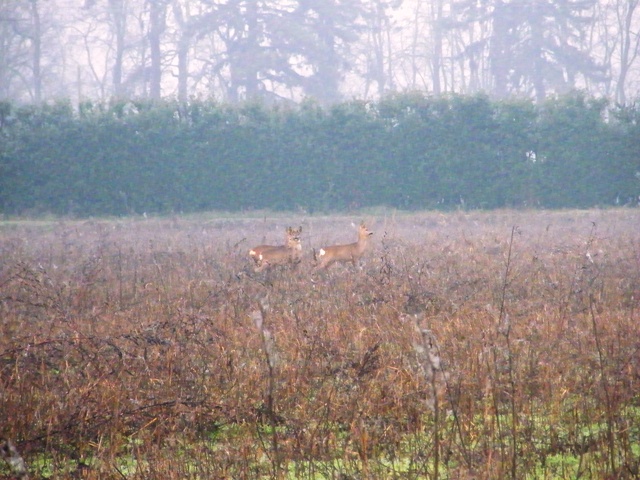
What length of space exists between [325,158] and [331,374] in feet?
73.1

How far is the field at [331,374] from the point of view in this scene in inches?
173

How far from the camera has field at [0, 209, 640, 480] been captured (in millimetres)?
4383

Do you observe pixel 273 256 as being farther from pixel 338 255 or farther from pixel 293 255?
pixel 338 255

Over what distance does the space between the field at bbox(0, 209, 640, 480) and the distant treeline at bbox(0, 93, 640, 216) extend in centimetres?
1512

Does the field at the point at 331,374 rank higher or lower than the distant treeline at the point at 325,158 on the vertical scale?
lower

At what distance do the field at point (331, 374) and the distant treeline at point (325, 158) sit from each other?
1512cm

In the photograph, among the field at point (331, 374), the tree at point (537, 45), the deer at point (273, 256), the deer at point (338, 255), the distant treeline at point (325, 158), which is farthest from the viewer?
the tree at point (537, 45)

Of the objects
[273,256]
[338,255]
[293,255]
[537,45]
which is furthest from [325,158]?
[537,45]

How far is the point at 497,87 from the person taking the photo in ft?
165

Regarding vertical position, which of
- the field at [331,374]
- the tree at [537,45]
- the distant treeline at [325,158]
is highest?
the tree at [537,45]

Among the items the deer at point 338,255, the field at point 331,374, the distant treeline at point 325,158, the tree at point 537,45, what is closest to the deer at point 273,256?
the field at point 331,374

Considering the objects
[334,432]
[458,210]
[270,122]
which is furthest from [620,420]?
[270,122]

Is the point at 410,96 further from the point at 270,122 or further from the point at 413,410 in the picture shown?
the point at 413,410

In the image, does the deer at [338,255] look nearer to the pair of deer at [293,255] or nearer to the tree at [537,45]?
the pair of deer at [293,255]
